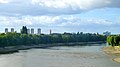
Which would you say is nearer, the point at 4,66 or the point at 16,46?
the point at 4,66

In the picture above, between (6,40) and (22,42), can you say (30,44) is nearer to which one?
(22,42)

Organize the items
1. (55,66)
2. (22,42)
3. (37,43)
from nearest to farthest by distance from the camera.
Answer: (55,66), (22,42), (37,43)

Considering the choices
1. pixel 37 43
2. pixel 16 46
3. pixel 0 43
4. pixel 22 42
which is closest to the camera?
pixel 0 43

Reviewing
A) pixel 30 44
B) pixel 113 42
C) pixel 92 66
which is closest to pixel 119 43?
pixel 113 42

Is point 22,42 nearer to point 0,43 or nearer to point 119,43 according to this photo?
point 0,43

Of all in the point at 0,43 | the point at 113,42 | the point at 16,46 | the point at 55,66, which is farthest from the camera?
the point at 16,46

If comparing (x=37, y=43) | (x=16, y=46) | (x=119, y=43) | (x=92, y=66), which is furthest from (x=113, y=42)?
(x=92, y=66)

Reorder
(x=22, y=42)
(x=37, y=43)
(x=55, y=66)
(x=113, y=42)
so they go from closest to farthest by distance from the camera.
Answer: (x=55, y=66) → (x=113, y=42) → (x=22, y=42) → (x=37, y=43)

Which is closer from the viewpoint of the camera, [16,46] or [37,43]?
[16,46]
